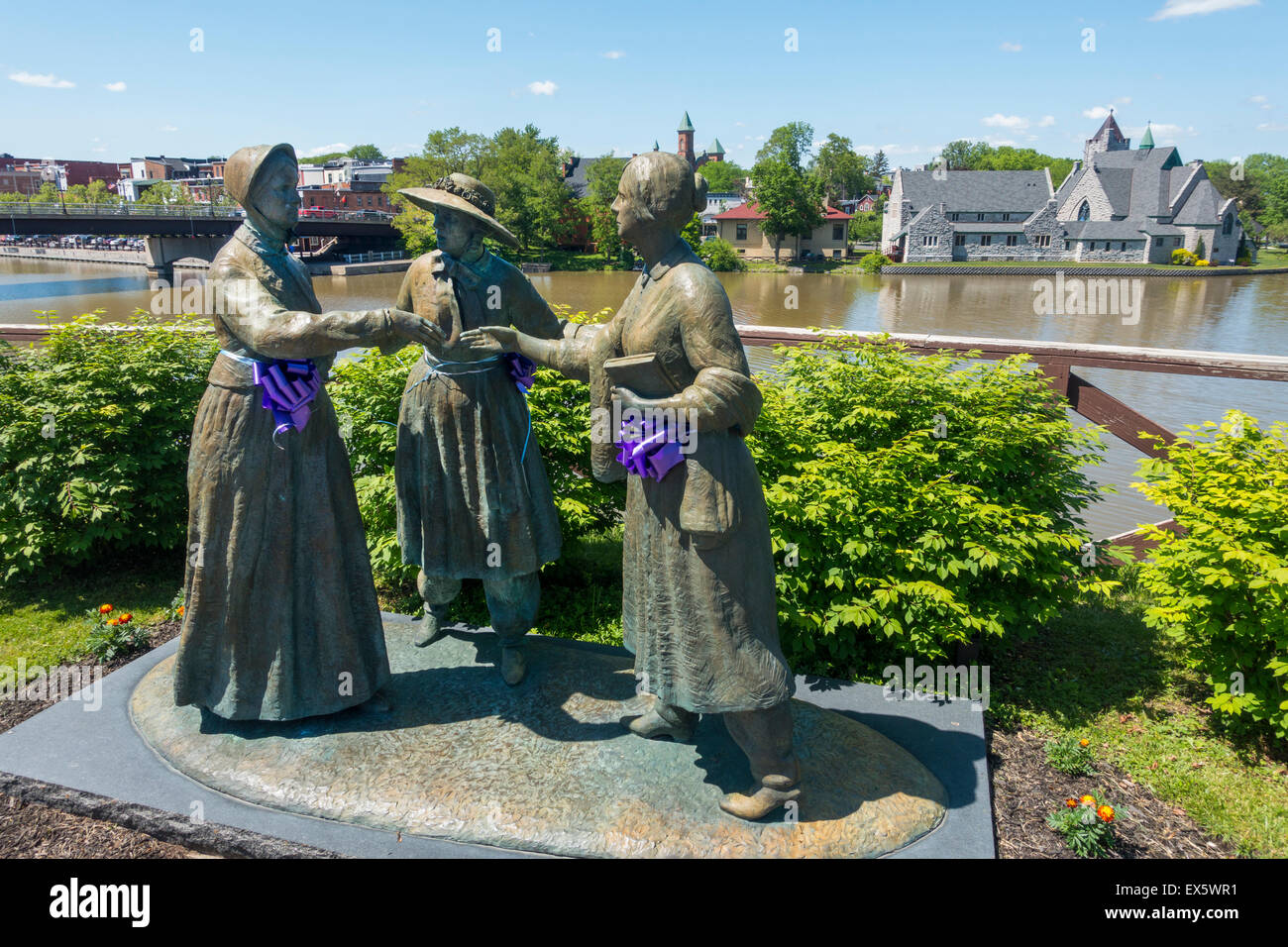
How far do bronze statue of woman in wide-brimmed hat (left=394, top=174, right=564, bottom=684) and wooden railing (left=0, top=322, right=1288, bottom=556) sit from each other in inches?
81.3

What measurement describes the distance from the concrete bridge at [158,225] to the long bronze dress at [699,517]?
35322 mm

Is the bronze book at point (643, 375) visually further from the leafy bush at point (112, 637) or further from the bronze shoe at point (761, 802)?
the leafy bush at point (112, 637)

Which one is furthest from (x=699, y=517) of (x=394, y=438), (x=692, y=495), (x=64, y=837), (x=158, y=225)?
(x=158, y=225)

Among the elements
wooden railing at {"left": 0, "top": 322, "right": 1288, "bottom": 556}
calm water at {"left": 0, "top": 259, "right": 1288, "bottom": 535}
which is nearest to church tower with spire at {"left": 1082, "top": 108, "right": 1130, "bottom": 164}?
calm water at {"left": 0, "top": 259, "right": 1288, "bottom": 535}

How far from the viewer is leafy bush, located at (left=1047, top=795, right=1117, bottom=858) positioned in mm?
3697

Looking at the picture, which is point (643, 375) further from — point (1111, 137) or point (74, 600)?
point (1111, 137)

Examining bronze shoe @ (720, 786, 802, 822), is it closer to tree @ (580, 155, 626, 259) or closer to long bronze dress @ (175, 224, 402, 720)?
long bronze dress @ (175, 224, 402, 720)

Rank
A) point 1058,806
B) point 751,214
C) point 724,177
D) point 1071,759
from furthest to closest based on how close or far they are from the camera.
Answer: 1. point 724,177
2. point 751,214
3. point 1071,759
4. point 1058,806

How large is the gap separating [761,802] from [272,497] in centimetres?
242

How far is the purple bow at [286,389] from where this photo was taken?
136 inches

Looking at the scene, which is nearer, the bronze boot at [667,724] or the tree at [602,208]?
the bronze boot at [667,724]

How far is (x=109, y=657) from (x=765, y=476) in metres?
4.42

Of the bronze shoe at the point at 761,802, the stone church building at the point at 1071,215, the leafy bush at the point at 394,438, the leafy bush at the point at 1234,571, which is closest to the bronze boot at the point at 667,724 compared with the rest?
the bronze shoe at the point at 761,802

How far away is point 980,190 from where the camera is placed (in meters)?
60.7
